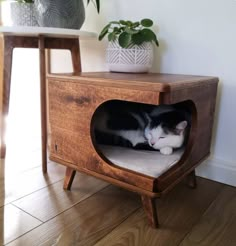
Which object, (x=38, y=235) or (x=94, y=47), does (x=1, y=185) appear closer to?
(x=38, y=235)

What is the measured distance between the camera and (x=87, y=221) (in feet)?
2.21

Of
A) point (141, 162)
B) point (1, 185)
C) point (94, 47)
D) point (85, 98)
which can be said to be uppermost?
point (94, 47)

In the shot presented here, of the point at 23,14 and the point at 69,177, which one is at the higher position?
the point at 23,14

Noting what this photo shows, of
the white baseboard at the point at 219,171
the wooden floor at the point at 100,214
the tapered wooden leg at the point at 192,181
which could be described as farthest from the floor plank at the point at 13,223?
the white baseboard at the point at 219,171

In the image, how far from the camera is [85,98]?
67 cm

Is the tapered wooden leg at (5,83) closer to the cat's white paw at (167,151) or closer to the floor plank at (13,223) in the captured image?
the floor plank at (13,223)

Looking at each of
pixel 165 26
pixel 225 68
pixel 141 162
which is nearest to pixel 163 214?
pixel 141 162

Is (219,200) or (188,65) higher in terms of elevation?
(188,65)

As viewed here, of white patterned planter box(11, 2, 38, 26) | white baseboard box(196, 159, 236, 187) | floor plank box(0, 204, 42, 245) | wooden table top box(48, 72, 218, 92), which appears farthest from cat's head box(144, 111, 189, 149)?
white patterned planter box(11, 2, 38, 26)

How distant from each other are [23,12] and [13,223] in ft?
2.32

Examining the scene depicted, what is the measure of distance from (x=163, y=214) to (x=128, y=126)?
0.91ft

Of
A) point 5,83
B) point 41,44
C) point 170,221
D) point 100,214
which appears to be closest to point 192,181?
point 170,221

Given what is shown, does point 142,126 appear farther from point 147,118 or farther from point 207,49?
point 207,49

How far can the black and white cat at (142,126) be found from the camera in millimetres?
740
